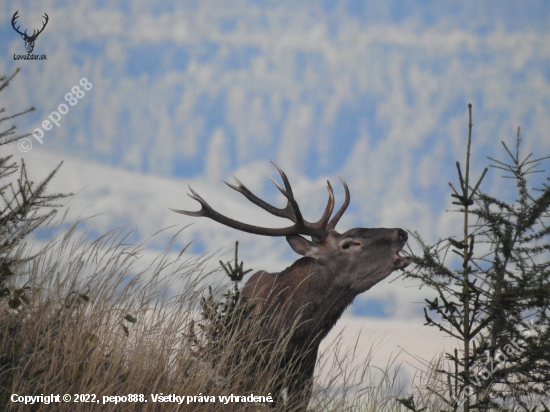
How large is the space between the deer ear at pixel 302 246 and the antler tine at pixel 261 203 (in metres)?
0.38

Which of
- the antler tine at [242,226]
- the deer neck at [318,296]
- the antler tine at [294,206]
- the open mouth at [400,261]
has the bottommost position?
the deer neck at [318,296]

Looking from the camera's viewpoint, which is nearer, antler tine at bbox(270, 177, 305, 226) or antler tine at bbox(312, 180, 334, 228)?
antler tine at bbox(270, 177, 305, 226)

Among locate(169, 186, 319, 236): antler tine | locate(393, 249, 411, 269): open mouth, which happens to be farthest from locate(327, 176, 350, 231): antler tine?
locate(393, 249, 411, 269): open mouth

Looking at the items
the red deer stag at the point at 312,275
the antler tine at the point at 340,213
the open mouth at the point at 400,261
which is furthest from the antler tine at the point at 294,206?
the open mouth at the point at 400,261

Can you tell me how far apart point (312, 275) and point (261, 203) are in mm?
1166

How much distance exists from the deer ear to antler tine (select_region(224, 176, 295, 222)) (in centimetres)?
38

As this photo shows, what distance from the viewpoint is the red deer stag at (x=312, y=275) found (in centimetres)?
606

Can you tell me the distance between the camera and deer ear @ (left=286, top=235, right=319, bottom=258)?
6477 mm

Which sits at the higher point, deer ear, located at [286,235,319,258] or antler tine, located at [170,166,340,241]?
antler tine, located at [170,166,340,241]

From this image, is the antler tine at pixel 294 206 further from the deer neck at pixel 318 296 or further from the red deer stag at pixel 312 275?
the deer neck at pixel 318 296

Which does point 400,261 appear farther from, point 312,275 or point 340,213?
point 340,213

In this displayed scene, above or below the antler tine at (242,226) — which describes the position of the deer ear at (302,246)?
below

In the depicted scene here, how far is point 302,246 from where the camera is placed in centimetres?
654

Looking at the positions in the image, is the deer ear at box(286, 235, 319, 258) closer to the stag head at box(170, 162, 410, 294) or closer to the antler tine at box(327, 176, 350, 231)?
the stag head at box(170, 162, 410, 294)
